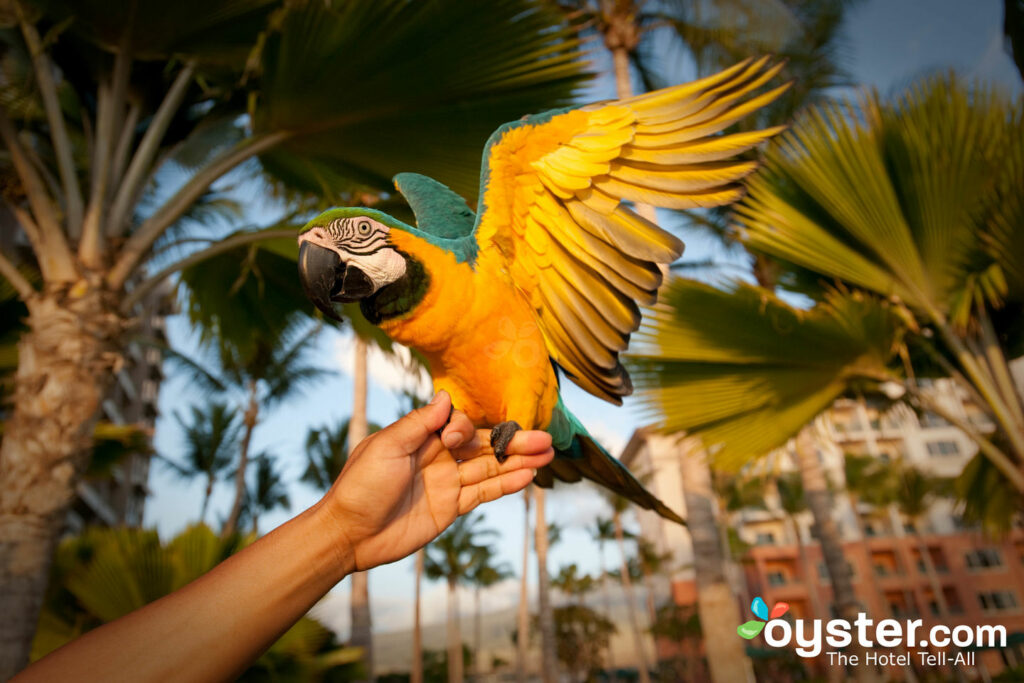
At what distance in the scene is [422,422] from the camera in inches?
37.5

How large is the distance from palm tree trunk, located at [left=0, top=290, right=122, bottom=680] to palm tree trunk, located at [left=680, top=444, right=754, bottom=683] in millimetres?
2964

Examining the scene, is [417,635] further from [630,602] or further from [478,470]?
[478,470]

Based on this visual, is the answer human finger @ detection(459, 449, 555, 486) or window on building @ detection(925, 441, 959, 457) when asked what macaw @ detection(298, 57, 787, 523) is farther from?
window on building @ detection(925, 441, 959, 457)

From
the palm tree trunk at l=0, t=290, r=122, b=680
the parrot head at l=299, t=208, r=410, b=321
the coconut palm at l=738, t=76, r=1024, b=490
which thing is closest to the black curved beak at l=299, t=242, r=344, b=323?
the parrot head at l=299, t=208, r=410, b=321

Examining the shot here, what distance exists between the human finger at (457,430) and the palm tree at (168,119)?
49.3 inches

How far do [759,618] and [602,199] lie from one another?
6.01 feet

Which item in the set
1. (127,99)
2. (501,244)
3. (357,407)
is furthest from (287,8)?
(357,407)

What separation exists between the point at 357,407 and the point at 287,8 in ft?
20.3

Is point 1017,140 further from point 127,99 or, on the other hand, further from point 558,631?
point 558,631

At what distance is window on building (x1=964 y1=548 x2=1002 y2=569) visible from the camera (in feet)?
90.3

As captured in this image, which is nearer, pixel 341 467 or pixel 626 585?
pixel 341 467

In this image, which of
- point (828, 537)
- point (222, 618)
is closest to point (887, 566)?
point (828, 537)

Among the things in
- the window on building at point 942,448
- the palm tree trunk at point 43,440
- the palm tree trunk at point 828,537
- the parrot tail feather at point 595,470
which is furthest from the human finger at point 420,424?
the window on building at point 942,448

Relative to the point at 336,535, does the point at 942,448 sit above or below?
above
